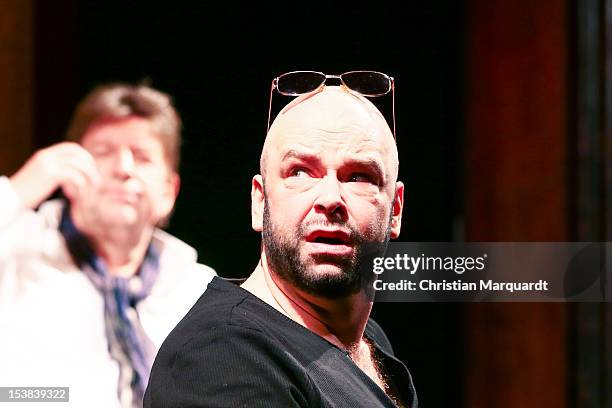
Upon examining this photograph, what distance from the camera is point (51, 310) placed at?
200 cm

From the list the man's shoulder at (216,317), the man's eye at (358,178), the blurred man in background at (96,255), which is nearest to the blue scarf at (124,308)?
the blurred man in background at (96,255)

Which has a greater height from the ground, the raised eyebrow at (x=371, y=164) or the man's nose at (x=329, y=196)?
the raised eyebrow at (x=371, y=164)

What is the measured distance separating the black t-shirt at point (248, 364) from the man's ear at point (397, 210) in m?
0.38

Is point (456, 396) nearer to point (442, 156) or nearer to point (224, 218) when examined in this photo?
point (442, 156)

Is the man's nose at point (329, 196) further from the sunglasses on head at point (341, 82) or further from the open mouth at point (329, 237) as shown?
the sunglasses on head at point (341, 82)

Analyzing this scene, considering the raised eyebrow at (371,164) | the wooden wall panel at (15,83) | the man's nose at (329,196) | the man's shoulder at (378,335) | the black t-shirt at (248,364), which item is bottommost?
the black t-shirt at (248,364)

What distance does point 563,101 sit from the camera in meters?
2.15

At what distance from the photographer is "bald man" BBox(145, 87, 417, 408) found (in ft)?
5.32

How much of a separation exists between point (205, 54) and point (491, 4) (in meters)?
0.78

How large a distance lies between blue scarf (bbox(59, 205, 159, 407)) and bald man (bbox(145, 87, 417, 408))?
0.26 m

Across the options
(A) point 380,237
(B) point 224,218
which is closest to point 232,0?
(B) point 224,218

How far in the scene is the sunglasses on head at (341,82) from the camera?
1.97 m

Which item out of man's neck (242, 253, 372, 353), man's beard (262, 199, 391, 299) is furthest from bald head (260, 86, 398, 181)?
man's neck (242, 253, 372, 353)

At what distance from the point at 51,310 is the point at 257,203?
0.59m
